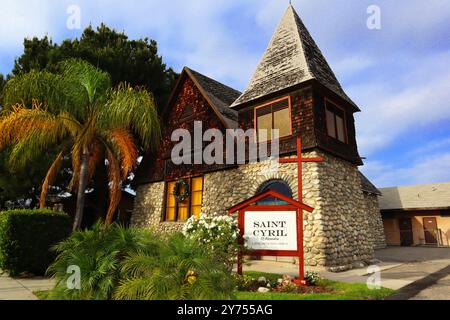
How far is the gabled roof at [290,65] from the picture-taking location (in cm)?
1223

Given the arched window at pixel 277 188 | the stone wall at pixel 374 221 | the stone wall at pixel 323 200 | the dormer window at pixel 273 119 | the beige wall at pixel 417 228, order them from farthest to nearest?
the beige wall at pixel 417 228, the stone wall at pixel 374 221, the dormer window at pixel 273 119, the arched window at pixel 277 188, the stone wall at pixel 323 200

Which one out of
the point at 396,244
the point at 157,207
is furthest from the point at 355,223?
the point at 396,244

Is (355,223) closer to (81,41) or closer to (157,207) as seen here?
(157,207)

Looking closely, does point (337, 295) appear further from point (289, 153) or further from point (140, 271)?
point (289, 153)

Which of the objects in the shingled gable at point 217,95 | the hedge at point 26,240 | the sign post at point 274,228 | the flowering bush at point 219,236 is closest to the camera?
the sign post at point 274,228

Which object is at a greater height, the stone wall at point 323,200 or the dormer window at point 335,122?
the dormer window at point 335,122

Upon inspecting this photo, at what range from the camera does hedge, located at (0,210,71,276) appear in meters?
7.97

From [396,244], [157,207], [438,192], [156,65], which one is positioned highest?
[156,65]

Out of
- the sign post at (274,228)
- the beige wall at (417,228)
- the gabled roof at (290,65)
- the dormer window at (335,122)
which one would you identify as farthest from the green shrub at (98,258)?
the beige wall at (417,228)

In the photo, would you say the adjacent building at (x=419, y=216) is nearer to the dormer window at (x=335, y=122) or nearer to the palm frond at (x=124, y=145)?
the dormer window at (x=335, y=122)

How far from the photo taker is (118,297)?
4.92m

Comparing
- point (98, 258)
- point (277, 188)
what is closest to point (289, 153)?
point (277, 188)

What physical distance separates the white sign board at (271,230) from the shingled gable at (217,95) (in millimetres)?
7002
